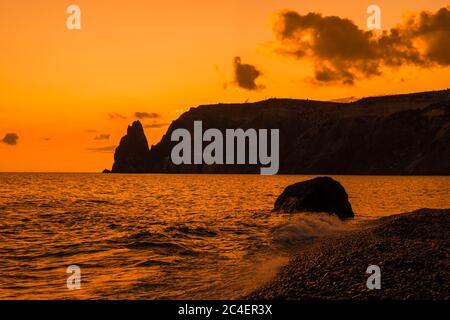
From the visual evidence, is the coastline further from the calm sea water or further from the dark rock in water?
the dark rock in water

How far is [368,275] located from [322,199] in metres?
23.2

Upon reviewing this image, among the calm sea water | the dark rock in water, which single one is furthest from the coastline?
the dark rock in water

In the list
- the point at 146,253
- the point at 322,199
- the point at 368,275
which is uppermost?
the point at 322,199

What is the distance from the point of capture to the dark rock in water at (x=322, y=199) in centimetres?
3406

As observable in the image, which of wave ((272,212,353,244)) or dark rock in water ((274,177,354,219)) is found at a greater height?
dark rock in water ((274,177,354,219))

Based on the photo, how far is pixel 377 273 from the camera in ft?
37.6

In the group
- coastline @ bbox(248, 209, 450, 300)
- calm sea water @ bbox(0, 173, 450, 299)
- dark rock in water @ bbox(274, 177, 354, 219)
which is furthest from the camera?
dark rock in water @ bbox(274, 177, 354, 219)

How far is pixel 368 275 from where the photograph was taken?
11.5 metres

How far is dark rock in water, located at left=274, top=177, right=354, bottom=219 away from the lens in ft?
112

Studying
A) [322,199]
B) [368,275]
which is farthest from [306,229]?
[368,275]

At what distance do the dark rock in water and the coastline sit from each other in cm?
1680

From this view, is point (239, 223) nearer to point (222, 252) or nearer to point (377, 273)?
point (222, 252)

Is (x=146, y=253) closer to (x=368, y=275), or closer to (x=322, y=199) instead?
(x=368, y=275)
